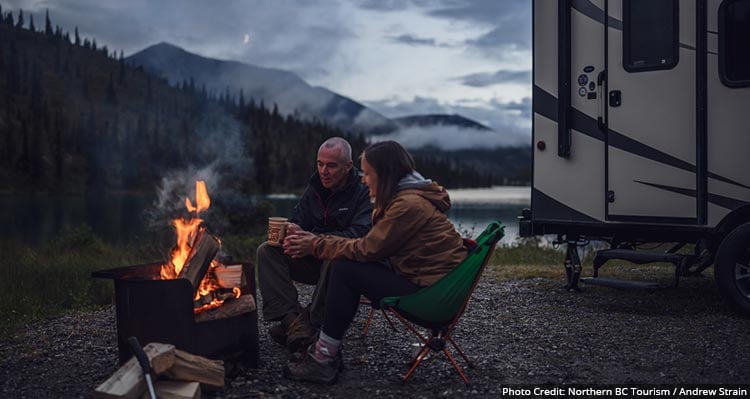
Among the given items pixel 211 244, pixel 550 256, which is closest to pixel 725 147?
pixel 211 244

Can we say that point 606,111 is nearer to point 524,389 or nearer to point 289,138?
point 524,389

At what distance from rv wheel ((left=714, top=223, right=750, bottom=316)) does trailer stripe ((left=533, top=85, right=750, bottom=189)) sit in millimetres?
455

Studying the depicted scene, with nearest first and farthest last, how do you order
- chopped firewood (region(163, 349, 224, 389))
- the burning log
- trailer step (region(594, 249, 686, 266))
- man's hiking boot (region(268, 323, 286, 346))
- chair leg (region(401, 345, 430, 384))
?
chopped firewood (region(163, 349, 224, 389)) → chair leg (region(401, 345, 430, 384)) → the burning log → man's hiking boot (region(268, 323, 286, 346)) → trailer step (region(594, 249, 686, 266))

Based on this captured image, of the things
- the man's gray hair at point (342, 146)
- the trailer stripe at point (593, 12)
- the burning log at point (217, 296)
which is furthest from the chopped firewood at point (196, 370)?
the trailer stripe at point (593, 12)

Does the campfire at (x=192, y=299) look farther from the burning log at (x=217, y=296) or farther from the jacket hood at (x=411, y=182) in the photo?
the jacket hood at (x=411, y=182)

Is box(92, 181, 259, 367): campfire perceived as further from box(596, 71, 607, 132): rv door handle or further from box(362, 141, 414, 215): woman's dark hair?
box(596, 71, 607, 132): rv door handle

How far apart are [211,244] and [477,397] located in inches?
68.4

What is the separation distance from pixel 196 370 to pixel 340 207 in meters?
1.66

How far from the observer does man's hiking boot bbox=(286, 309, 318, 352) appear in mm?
4488

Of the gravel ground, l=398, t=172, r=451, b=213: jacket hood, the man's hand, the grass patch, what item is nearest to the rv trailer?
the gravel ground

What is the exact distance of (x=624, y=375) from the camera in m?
4.29

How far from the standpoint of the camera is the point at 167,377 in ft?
12.1

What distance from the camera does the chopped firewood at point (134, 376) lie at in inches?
134

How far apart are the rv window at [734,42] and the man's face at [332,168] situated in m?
3.54
